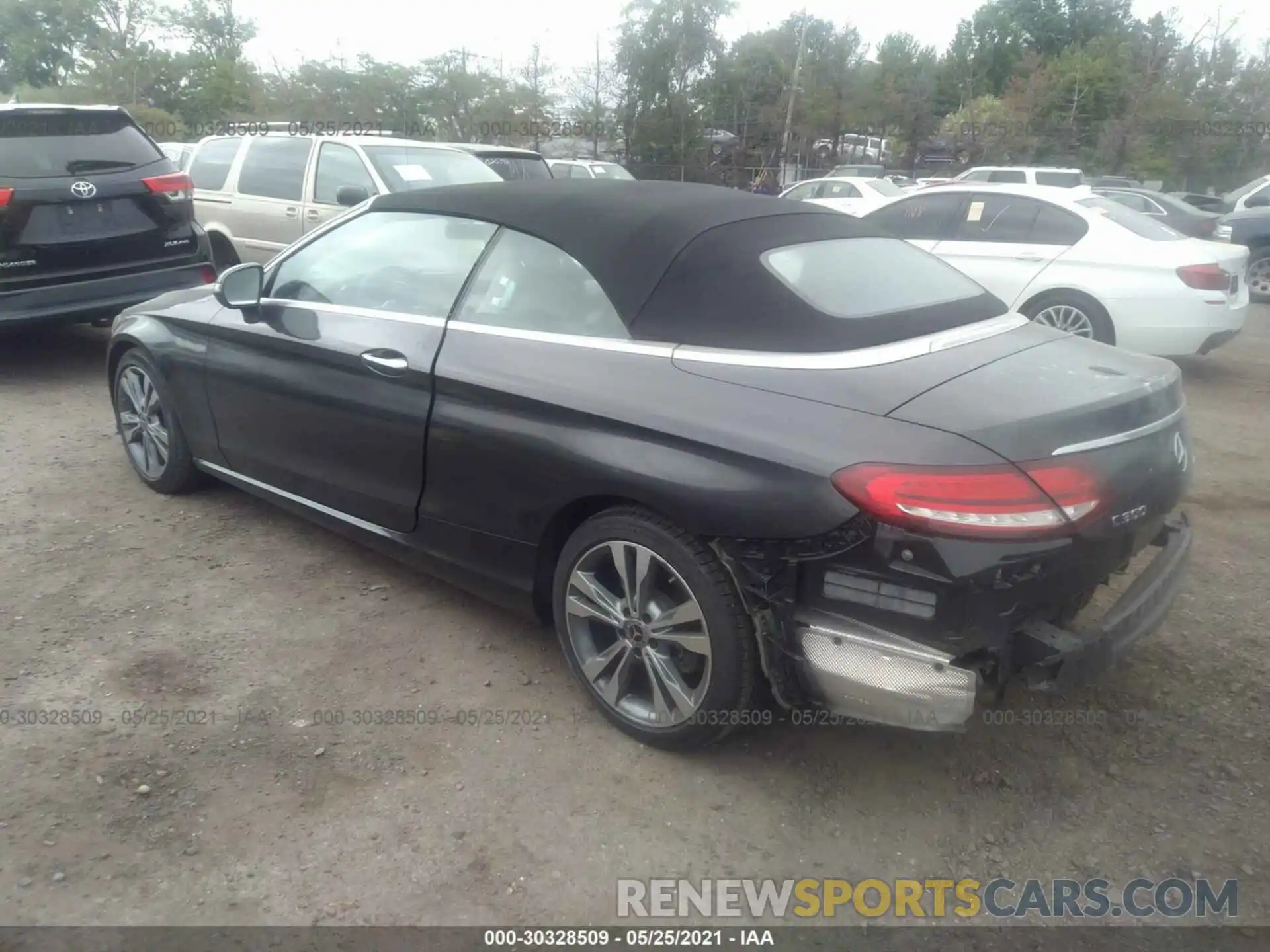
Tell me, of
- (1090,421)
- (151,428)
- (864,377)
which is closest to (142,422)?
(151,428)

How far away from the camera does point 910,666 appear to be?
7.98 ft

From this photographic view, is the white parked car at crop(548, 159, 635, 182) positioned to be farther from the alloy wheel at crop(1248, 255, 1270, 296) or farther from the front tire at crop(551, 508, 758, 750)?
the front tire at crop(551, 508, 758, 750)

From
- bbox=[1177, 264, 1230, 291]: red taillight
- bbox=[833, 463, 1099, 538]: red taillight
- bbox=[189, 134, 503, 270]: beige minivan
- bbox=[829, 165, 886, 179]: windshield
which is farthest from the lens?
bbox=[829, 165, 886, 179]: windshield

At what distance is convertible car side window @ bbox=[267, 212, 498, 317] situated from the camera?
11.3ft

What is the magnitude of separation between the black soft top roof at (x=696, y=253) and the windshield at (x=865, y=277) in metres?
0.04

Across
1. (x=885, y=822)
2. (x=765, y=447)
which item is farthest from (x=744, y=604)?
(x=885, y=822)

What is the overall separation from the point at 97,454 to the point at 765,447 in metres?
4.31

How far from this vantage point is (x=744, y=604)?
2.65 m

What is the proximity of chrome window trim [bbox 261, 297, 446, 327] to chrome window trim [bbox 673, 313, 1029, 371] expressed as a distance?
101cm

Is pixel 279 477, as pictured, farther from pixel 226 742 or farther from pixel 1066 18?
pixel 1066 18

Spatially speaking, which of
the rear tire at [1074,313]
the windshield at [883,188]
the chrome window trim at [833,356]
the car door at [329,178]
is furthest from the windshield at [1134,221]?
the windshield at [883,188]

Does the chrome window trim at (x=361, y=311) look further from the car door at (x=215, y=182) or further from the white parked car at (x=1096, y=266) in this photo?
the car door at (x=215, y=182)

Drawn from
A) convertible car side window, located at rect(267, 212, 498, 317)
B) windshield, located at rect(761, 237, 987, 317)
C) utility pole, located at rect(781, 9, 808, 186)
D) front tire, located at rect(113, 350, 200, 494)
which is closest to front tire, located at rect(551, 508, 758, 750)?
windshield, located at rect(761, 237, 987, 317)

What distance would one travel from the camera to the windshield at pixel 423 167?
27.0ft
